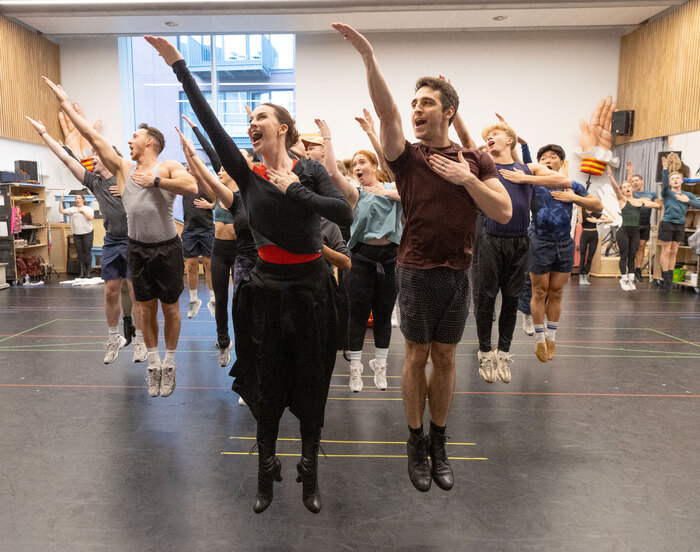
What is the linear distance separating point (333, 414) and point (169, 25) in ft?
32.3

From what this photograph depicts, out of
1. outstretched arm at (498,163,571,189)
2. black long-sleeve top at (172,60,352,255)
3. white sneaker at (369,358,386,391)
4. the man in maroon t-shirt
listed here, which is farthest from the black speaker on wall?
black long-sleeve top at (172,60,352,255)

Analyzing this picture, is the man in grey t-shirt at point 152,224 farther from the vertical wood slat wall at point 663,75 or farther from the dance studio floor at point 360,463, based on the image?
the vertical wood slat wall at point 663,75

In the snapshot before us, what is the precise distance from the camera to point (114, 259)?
Result: 4.31 m

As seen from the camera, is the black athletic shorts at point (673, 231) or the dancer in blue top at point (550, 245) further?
the black athletic shorts at point (673, 231)

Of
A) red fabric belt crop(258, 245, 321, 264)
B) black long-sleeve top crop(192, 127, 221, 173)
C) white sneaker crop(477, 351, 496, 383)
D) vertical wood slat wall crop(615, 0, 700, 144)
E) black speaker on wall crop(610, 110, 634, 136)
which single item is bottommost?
white sneaker crop(477, 351, 496, 383)

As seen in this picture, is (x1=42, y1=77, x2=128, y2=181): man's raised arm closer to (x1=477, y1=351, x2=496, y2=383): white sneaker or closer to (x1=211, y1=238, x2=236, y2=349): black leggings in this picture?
(x1=211, y1=238, x2=236, y2=349): black leggings

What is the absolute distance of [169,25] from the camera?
10.8m

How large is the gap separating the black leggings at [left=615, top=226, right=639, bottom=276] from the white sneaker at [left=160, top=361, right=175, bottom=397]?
7725mm

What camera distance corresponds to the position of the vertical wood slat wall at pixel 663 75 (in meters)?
9.63

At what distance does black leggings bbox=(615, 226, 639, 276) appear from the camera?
9000 millimetres

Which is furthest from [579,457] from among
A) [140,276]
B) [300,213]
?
[140,276]

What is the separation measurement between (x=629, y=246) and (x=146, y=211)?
313 inches

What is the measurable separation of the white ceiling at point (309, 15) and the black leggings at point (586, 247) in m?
4.02

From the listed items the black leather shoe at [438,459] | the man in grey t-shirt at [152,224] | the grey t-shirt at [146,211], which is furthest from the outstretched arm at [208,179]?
the black leather shoe at [438,459]
